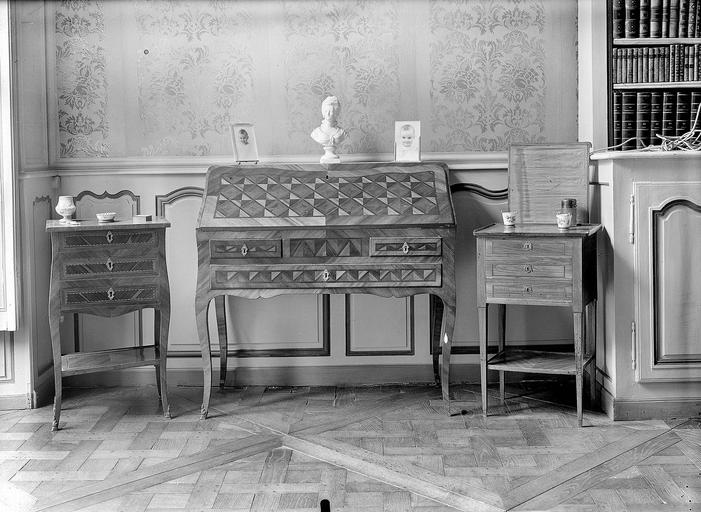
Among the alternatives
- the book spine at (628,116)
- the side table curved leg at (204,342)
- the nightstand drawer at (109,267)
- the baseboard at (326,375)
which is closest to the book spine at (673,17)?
the book spine at (628,116)

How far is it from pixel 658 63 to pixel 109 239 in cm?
256

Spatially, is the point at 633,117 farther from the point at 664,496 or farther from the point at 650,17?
the point at 664,496

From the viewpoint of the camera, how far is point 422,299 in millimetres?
4281

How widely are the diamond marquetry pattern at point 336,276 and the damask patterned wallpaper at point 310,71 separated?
0.79 meters

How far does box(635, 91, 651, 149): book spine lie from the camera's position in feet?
13.2

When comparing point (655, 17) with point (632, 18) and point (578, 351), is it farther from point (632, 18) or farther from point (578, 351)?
point (578, 351)

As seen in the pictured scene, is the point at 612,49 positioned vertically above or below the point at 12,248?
above

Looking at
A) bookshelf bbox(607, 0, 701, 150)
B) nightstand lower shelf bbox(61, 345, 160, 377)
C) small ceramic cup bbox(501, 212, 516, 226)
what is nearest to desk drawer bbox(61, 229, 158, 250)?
nightstand lower shelf bbox(61, 345, 160, 377)

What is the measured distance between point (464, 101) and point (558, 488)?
6.65ft

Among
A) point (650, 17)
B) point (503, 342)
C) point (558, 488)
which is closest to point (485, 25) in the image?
point (650, 17)

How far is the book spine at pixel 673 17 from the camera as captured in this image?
399 centimetres

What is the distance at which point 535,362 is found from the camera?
12.3 feet

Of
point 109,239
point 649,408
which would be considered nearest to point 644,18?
point 649,408

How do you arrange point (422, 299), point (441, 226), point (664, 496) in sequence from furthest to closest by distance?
point (422, 299) → point (441, 226) → point (664, 496)
